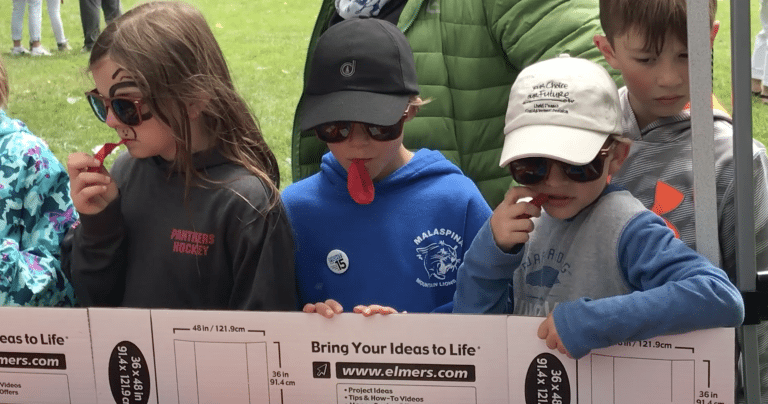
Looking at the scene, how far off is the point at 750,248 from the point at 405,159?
76 centimetres

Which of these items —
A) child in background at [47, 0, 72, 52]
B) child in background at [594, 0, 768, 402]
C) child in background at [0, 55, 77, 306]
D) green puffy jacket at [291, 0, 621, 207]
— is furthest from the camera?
child in background at [47, 0, 72, 52]

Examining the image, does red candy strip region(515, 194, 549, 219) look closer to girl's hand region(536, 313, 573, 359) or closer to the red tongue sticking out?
girl's hand region(536, 313, 573, 359)

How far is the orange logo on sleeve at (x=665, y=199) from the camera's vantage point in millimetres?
1721

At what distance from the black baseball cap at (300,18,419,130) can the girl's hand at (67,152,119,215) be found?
432mm

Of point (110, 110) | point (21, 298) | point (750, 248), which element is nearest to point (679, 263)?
point (750, 248)

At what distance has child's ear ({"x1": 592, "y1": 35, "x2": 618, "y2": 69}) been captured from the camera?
185cm

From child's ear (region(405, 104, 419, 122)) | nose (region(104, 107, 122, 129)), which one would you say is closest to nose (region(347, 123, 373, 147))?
child's ear (region(405, 104, 419, 122))

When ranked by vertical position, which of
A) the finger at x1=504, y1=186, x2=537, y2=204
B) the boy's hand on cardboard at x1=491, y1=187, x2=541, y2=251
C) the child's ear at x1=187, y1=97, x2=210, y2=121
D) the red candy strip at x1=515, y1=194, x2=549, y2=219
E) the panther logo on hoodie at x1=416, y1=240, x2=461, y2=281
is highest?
the child's ear at x1=187, y1=97, x2=210, y2=121

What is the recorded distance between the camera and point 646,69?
1.75m

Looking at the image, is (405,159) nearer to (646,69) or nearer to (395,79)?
(395,79)

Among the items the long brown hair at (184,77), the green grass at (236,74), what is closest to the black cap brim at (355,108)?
the long brown hair at (184,77)

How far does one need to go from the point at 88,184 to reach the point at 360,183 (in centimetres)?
56

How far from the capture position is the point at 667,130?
179 cm

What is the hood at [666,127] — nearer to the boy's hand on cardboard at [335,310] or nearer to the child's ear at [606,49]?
the child's ear at [606,49]
